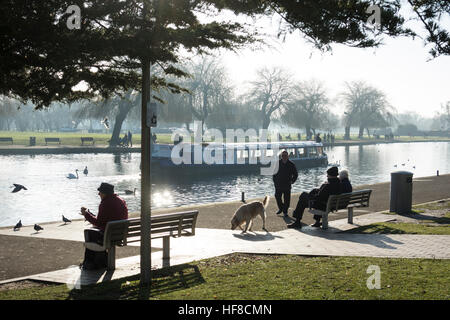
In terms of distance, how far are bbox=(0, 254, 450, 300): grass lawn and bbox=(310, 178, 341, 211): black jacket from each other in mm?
3580

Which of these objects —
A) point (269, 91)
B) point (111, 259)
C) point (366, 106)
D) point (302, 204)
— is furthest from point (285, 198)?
point (366, 106)

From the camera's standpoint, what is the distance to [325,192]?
12.0 m

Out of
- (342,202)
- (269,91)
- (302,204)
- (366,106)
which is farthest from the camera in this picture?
(366,106)

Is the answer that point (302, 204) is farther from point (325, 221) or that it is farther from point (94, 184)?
point (94, 184)

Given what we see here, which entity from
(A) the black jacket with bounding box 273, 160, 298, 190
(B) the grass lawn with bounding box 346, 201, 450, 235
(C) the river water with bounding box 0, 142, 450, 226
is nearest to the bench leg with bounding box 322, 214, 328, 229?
(B) the grass lawn with bounding box 346, 201, 450, 235

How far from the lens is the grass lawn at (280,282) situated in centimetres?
622

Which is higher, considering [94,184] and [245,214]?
[245,214]

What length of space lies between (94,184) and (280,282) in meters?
25.9

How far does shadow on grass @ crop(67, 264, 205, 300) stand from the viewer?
21.4 ft

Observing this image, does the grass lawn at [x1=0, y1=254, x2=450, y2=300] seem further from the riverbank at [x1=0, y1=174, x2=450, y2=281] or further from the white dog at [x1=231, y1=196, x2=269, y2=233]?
the white dog at [x1=231, y1=196, x2=269, y2=233]

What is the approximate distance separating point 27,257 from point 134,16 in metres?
4.83

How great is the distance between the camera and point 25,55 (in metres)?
7.82
